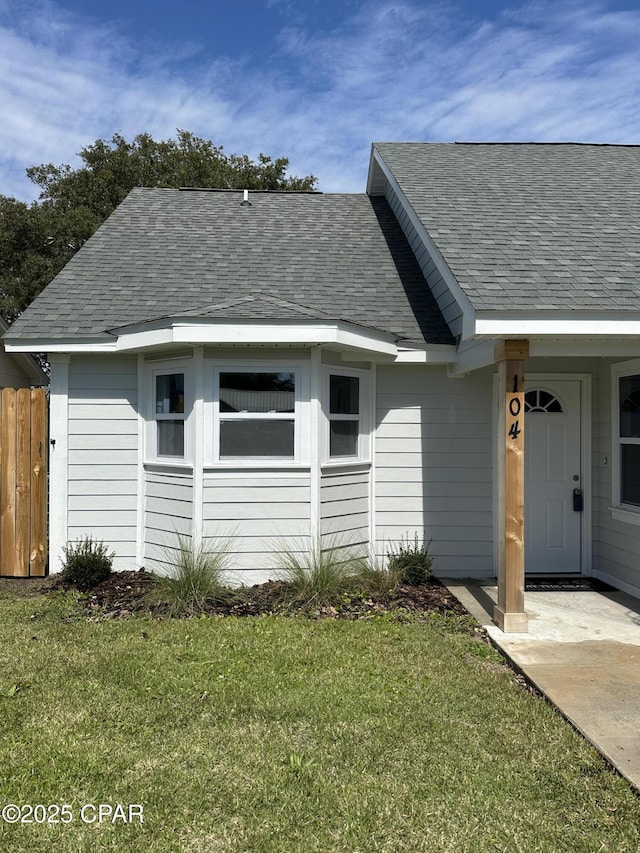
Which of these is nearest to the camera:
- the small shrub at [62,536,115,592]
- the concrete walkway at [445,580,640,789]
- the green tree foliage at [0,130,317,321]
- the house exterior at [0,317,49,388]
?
the concrete walkway at [445,580,640,789]

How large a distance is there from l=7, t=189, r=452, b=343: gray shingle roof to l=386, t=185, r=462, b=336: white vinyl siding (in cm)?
12

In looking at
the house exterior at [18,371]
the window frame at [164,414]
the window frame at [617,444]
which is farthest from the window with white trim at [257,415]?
the house exterior at [18,371]

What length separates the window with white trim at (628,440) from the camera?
6430mm

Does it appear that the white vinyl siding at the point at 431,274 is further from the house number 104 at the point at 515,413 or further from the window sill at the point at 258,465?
the window sill at the point at 258,465

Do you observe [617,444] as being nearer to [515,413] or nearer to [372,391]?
[515,413]

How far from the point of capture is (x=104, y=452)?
7215 mm

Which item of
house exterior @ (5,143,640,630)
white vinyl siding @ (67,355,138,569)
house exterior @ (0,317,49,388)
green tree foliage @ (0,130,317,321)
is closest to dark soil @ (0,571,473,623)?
house exterior @ (5,143,640,630)

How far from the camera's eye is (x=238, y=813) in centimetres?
279

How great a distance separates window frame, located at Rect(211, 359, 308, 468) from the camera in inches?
259

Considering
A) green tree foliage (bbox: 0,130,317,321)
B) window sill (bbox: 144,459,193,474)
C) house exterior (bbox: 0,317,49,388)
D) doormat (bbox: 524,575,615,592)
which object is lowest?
doormat (bbox: 524,575,615,592)

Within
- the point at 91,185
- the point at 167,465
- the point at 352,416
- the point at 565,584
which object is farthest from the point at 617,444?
the point at 91,185

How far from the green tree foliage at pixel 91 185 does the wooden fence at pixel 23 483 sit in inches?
605

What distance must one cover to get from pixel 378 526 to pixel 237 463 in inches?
77.4

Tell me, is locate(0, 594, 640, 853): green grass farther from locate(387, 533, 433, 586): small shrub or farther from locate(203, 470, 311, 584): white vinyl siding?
locate(387, 533, 433, 586): small shrub
